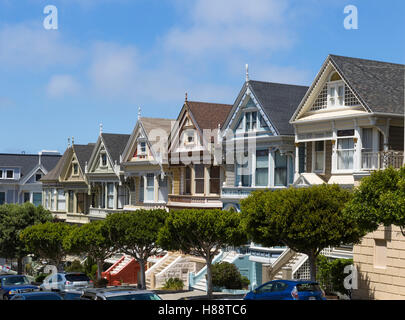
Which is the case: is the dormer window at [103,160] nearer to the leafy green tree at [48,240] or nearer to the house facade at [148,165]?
the house facade at [148,165]

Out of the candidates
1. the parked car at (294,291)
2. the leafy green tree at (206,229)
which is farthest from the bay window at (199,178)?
the parked car at (294,291)

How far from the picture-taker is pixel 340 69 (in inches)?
1267

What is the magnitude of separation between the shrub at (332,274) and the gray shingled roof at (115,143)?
26499 mm

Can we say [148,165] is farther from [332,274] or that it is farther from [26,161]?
[26,161]

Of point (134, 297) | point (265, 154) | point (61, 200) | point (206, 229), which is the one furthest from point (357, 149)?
point (61, 200)

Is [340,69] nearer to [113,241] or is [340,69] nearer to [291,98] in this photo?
[291,98]

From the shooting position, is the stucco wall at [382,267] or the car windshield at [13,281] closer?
the stucco wall at [382,267]

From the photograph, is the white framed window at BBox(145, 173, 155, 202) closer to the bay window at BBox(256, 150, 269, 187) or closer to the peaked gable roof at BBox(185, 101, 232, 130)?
the peaked gable roof at BBox(185, 101, 232, 130)

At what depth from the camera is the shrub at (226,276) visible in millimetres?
37438

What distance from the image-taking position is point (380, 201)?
21.5 metres

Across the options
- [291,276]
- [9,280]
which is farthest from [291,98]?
[9,280]

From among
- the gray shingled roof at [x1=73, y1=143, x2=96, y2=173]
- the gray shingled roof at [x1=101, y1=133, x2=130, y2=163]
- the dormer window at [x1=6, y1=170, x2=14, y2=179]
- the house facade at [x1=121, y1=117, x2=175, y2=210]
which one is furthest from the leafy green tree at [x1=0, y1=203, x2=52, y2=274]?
the dormer window at [x1=6, y1=170, x2=14, y2=179]

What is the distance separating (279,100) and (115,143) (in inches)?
846

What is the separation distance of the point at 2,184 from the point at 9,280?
37891 mm
